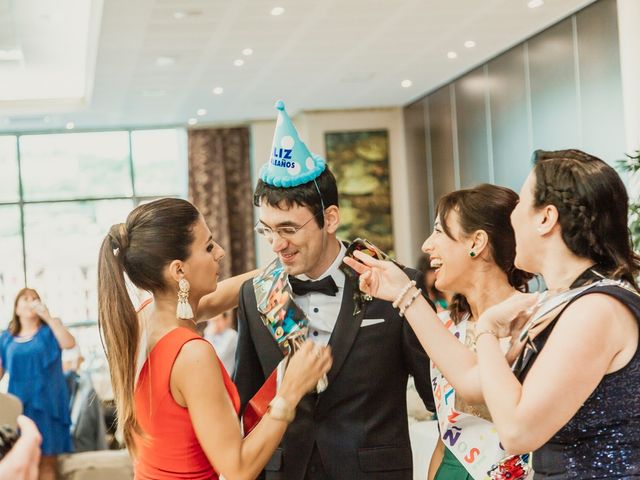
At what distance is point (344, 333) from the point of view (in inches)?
93.4

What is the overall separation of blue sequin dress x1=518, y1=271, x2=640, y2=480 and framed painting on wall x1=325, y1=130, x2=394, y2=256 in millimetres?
12005

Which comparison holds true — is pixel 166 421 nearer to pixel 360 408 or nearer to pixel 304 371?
pixel 304 371

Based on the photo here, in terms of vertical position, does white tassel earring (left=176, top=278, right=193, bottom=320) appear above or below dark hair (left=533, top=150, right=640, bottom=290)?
below

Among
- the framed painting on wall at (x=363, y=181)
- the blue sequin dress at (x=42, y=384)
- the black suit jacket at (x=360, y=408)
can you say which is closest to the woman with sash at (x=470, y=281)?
the black suit jacket at (x=360, y=408)

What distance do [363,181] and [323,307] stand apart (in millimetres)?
11514

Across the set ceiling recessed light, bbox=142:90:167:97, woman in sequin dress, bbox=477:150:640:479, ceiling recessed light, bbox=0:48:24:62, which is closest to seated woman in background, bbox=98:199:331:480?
woman in sequin dress, bbox=477:150:640:479

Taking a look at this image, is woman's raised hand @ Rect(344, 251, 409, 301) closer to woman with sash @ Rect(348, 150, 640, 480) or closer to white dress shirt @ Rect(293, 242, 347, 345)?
woman with sash @ Rect(348, 150, 640, 480)

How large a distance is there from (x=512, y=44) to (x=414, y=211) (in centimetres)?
439

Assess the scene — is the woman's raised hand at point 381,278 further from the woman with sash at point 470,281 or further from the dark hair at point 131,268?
the dark hair at point 131,268

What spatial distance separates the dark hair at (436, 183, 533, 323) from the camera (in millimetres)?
2475

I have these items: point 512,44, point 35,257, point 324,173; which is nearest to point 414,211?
point 512,44

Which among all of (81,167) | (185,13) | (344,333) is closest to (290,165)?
(344,333)

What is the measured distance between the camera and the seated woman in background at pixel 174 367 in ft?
7.04

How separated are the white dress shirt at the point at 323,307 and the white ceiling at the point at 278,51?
17.9ft
